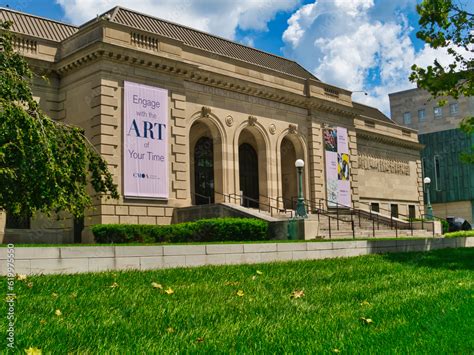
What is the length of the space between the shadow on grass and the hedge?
663cm

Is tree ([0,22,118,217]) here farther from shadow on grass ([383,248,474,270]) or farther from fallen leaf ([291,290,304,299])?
shadow on grass ([383,248,474,270])

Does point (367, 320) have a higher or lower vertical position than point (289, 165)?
lower

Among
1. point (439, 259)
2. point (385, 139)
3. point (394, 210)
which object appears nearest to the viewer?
point (439, 259)

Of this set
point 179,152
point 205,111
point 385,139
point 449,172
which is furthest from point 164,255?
point 449,172

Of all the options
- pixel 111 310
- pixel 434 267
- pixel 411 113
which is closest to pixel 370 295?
pixel 111 310

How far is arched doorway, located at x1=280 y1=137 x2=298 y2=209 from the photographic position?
1371 inches

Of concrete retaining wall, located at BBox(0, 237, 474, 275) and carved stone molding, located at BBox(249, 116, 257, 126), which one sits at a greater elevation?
carved stone molding, located at BBox(249, 116, 257, 126)

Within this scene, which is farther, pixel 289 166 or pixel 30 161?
pixel 289 166

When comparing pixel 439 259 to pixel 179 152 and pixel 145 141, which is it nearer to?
pixel 145 141

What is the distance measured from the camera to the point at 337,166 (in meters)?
35.9

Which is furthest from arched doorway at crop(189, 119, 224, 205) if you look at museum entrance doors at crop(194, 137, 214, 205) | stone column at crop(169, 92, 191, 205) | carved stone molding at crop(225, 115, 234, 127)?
stone column at crop(169, 92, 191, 205)

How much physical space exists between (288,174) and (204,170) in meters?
6.53

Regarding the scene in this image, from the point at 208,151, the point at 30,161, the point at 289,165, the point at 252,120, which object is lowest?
the point at 30,161

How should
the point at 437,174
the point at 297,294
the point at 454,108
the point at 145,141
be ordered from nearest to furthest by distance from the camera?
the point at 297,294
the point at 145,141
the point at 437,174
the point at 454,108
